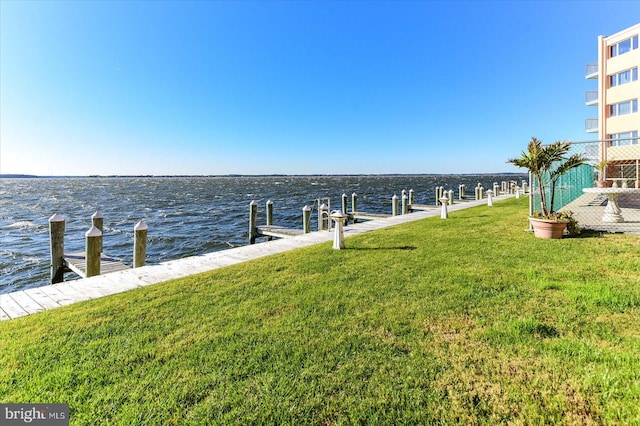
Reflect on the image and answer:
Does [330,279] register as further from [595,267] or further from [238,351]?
[595,267]

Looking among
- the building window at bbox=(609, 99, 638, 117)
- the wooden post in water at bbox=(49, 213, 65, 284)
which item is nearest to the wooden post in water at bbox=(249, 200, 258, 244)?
the wooden post in water at bbox=(49, 213, 65, 284)

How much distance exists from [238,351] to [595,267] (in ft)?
18.9

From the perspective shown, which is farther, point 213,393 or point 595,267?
point 595,267

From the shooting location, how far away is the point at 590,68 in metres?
28.5

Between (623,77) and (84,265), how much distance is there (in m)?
36.7

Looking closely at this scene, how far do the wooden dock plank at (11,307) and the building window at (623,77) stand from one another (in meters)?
36.3

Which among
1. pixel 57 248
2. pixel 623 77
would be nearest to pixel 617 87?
pixel 623 77

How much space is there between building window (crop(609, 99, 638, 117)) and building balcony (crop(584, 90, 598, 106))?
1.66 m

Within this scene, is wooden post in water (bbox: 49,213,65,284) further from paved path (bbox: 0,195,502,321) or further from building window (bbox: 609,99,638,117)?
building window (bbox: 609,99,638,117)

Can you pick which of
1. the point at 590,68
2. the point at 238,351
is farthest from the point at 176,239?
the point at 590,68

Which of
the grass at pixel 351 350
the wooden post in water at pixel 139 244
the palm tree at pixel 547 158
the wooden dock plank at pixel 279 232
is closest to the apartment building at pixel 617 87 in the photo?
the palm tree at pixel 547 158

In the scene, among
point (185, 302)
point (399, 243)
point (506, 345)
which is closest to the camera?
point (506, 345)

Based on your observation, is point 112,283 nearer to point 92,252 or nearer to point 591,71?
point 92,252

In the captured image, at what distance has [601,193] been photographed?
9430 mm
